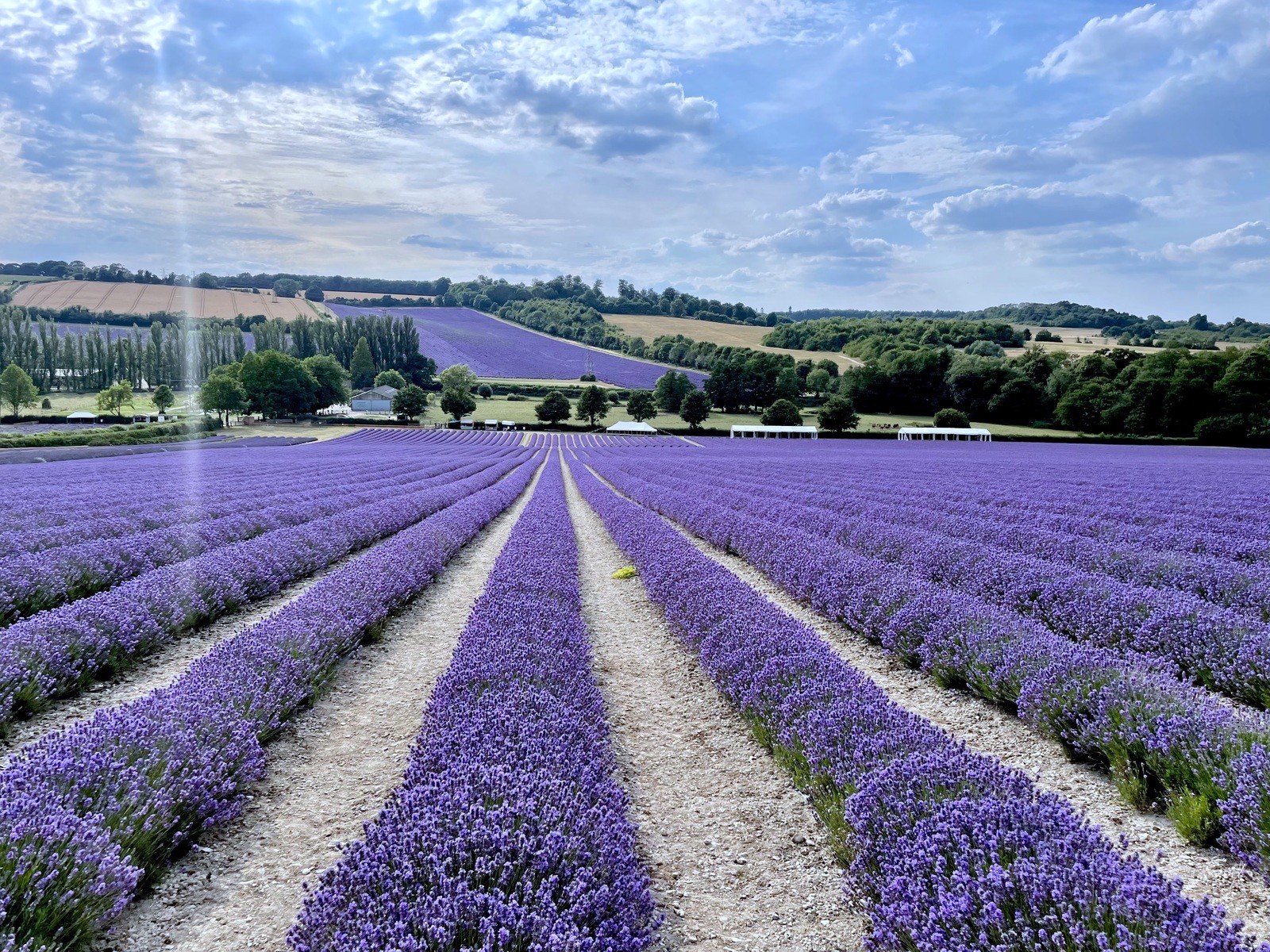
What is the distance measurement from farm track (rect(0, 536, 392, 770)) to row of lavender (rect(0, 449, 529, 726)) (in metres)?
0.09

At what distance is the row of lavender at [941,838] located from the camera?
Answer: 2.23 metres

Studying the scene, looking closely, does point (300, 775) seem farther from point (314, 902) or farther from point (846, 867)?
point (846, 867)

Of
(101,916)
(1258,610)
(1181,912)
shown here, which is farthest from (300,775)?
(1258,610)

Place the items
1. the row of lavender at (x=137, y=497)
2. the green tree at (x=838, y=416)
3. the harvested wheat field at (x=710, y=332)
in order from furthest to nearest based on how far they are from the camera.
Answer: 1. the harvested wheat field at (x=710, y=332)
2. the green tree at (x=838, y=416)
3. the row of lavender at (x=137, y=497)

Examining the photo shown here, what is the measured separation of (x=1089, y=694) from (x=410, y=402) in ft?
267

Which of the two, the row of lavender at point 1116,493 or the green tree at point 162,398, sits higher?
the green tree at point 162,398

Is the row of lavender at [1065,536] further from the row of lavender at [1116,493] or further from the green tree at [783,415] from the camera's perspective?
the green tree at [783,415]

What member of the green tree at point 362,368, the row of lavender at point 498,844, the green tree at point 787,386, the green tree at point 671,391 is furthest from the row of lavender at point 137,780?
the green tree at point 362,368

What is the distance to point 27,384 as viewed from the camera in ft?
232

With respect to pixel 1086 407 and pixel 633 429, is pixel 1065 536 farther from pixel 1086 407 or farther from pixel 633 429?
pixel 1086 407

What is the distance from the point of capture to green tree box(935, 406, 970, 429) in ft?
227

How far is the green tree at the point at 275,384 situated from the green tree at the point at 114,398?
36.4 ft

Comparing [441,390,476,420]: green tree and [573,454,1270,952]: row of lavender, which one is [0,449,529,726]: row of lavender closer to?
[573,454,1270,952]: row of lavender

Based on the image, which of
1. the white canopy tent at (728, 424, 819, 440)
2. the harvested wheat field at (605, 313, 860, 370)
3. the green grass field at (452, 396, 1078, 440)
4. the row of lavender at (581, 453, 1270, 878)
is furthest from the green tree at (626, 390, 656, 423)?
the row of lavender at (581, 453, 1270, 878)
